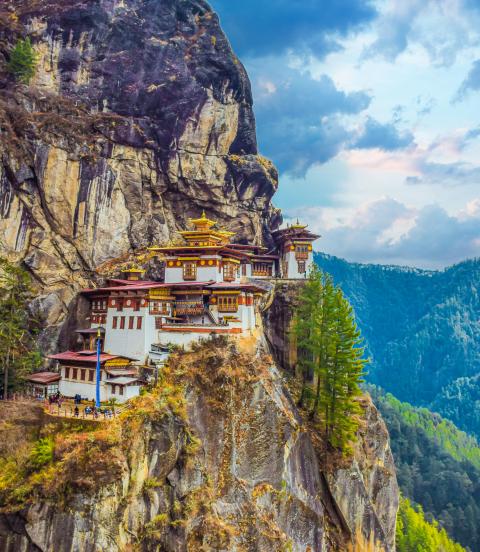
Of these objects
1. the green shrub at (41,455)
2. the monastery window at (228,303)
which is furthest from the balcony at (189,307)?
the green shrub at (41,455)

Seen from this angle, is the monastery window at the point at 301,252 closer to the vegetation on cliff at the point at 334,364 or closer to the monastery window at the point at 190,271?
the vegetation on cliff at the point at 334,364

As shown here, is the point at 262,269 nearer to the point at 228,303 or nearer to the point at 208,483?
the point at 228,303

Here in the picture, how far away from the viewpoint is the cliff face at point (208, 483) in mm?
30984

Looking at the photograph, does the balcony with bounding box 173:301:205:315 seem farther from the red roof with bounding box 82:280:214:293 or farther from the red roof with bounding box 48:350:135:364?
the red roof with bounding box 48:350:135:364

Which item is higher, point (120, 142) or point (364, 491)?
point (120, 142)

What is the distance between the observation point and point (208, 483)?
1454 inches

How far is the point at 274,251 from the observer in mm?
73250

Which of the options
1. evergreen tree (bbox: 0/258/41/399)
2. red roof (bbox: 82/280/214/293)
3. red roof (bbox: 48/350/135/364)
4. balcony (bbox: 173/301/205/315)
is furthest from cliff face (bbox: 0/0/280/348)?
balcony (bbox: 173/301/205/315)

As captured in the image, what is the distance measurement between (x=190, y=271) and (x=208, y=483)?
2304 cm

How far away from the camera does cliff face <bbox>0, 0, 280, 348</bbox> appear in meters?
53.6

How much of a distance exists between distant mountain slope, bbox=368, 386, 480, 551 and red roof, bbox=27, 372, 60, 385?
294ft

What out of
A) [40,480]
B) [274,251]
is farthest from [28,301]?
[274,251]

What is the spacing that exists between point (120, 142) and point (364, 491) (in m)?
47.3

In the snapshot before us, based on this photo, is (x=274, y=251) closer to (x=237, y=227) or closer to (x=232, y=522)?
(x=237, y=227)
